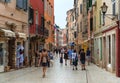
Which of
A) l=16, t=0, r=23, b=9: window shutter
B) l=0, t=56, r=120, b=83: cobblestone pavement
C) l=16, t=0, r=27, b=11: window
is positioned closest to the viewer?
l=0, t=56, r=120, b=83: cobblestone pavement

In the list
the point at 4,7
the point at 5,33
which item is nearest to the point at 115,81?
the point at 5,33

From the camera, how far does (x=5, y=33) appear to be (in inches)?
1070

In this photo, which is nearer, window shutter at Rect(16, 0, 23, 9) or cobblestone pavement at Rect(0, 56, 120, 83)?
cobblestone pavement at Rect(0, 56, 120, 83)

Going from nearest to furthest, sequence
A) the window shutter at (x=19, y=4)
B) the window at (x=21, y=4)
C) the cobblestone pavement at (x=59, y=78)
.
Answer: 1. the cobblestone pavement at (x=59, y=78)
2. the window shutter at (x=19, y=4)
3. the window at (x=21, y=4)

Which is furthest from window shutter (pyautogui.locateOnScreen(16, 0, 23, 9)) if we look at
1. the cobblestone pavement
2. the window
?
the cobblestone pavement

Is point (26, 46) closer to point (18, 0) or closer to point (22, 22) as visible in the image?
point (22, 22)

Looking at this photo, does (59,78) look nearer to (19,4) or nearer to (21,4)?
(19,4)

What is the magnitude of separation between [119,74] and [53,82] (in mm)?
5820

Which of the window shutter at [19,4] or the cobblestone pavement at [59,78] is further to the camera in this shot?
the window shutter at [19,4]

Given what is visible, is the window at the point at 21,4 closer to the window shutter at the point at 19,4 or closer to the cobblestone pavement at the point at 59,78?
the window shutter at the point at 19,4

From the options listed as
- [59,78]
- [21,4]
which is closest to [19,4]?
[21,4]

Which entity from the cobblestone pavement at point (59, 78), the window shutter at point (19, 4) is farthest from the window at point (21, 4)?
the cobblestone pavement at point (59, 78)

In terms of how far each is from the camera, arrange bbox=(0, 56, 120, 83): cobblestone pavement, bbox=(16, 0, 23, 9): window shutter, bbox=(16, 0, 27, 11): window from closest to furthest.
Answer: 1. bbox=(0, 56, 120, 83): cobblestone pavement
2. bbox=(16, 0, 23, 9): window shutter
3. bbox=(16, 0, 27, 11): window

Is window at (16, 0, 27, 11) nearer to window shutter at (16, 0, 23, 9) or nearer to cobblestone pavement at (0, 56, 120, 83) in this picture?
window shutter at (16, 0, 23, 9)
